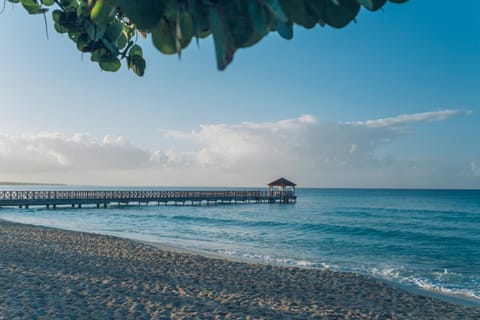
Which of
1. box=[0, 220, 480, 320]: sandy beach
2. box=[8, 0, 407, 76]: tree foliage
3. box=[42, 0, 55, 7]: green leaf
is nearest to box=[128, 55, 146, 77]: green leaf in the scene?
box=[42, 0, 55, 7]: green leaf

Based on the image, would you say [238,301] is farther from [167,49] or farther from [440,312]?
[167,49]

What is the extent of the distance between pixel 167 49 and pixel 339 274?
11.4 meters

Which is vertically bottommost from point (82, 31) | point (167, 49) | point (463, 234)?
point (463, 234)

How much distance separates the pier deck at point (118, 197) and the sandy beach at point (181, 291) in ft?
93.0

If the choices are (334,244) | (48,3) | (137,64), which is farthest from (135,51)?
(334,244)

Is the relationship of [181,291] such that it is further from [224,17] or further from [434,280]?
[434,280]

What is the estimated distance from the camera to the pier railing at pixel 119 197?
1462 inches

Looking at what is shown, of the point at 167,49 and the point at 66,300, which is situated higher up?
the point at 167,49

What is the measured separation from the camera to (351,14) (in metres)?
0.69

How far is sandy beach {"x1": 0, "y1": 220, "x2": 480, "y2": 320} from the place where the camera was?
6.46 m

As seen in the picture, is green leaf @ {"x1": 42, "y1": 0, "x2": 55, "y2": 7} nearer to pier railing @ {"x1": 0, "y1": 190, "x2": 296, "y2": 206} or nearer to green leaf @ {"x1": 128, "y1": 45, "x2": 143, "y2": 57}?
green leaf @ {"x1": 128, "y1": 45, "x2": 143, "y2": 57}

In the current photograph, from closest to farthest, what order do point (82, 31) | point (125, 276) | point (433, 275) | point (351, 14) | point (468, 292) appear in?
point (351, 14) → point (82, 31) → point (125, 276) → point (468, 292) → point (433, 275)

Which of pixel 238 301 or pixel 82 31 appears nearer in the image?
pixel 82 31

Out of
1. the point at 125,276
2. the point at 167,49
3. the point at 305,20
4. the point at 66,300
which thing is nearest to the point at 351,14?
the point at 305,20
